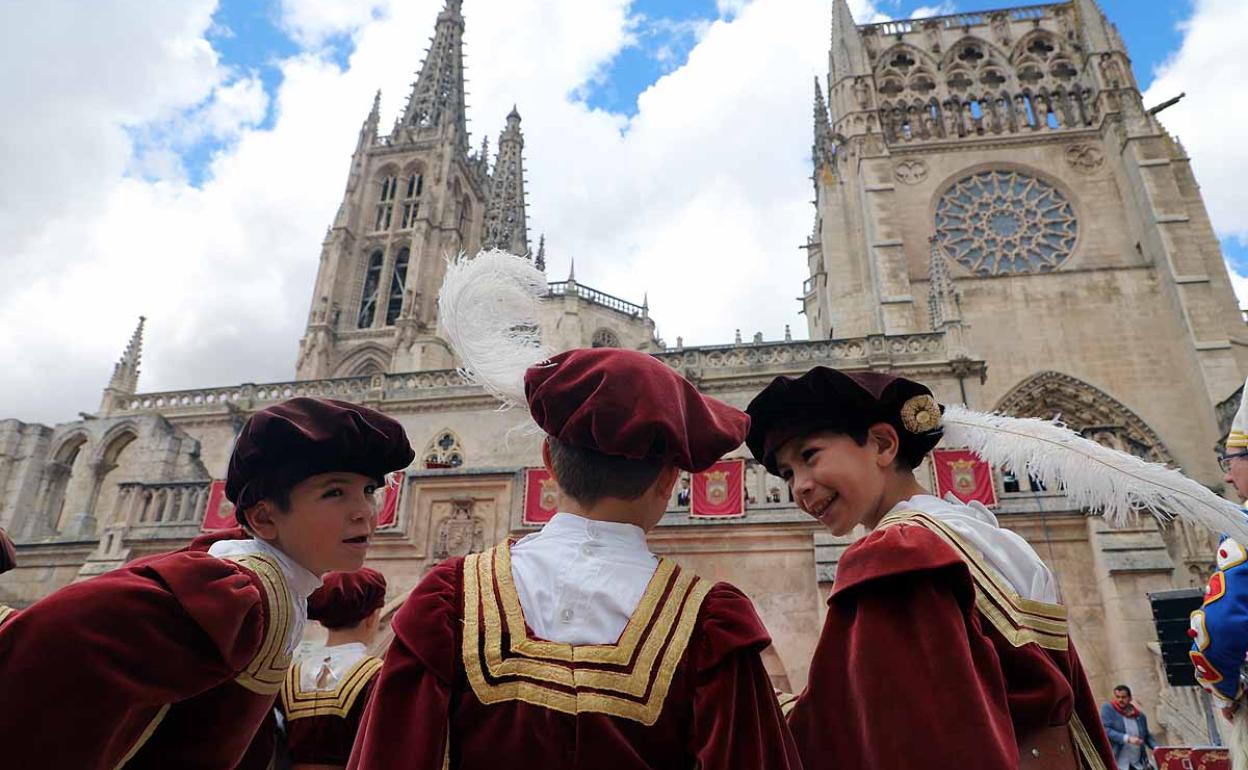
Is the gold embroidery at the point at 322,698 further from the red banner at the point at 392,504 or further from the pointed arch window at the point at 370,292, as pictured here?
the pointed arch window at the point at 370,292

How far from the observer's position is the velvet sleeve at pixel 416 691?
5.24 ft

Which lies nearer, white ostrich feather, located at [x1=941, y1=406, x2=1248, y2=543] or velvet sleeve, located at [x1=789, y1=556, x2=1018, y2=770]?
velvet sleeve, located at [x1=789, y1=556, x2=1018, y2=770]

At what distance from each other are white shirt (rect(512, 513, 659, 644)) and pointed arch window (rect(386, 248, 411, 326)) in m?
46.7

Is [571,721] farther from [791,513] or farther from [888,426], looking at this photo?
[791,513]

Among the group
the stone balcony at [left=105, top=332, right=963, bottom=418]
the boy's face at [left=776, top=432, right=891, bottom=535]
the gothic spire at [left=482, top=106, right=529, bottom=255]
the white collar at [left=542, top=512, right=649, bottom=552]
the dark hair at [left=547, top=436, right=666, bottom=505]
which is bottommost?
the white collar at [left=542, top=512, right=649, bottom=552]

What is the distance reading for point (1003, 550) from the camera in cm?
228

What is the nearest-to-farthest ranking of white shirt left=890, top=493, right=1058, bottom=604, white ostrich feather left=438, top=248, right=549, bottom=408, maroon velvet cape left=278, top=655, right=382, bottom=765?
white shirt left=890, top=493, right=1058, bottom=604 < white ostrich feather left=438, top=248, right=549, bottom=408 < maroon velvet cape left=278, top=655, right=382, bottom=765

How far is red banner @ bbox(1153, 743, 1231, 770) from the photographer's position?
5074 mm

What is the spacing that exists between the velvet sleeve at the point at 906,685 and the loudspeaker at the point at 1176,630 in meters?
5.79

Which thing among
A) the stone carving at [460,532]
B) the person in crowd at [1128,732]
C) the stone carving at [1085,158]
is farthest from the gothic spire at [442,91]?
the person in crowd at [1128,732]

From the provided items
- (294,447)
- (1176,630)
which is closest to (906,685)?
(294,447)

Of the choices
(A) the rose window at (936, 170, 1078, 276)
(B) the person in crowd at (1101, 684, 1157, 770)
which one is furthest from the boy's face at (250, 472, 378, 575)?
(A) the rose window at (936, 170, 1078, 276)

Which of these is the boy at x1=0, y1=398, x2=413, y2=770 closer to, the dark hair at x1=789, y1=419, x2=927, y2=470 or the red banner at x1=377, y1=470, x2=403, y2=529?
the dark hair at x1=789, y1=419, x2=927, y2=470

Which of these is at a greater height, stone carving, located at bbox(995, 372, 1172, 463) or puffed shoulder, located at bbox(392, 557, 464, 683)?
stone carving, located at bbox(995, 372, 1172, 463)
